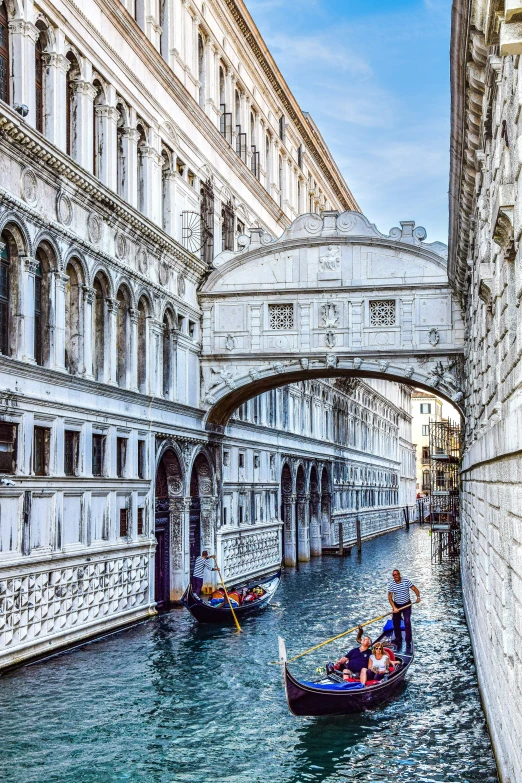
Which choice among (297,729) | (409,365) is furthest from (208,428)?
(297,729)

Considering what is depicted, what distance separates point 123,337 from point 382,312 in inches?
251

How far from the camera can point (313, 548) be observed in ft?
133

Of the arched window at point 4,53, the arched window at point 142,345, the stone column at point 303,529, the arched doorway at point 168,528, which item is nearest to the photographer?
the arched window at point 4,53

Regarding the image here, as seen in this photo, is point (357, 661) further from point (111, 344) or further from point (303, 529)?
point (303, 529)

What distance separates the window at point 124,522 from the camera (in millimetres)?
19891

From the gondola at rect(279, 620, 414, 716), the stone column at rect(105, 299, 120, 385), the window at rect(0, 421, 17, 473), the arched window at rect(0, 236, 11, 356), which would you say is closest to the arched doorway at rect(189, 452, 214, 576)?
the stone column at rect(105, 299, 120, 385)

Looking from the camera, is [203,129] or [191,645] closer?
[191,645]

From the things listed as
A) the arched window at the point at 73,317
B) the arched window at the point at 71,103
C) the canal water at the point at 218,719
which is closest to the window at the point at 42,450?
the arched window at the point at 73,317

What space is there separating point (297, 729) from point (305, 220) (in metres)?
13.9

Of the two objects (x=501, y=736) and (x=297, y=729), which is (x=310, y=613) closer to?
(x=297, y=729)

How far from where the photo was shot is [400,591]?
1798 cm

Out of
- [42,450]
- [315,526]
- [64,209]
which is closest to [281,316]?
[64,209]

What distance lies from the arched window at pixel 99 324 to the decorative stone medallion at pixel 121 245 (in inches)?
35.4

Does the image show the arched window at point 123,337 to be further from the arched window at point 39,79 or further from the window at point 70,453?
the arched window at point 39,79
